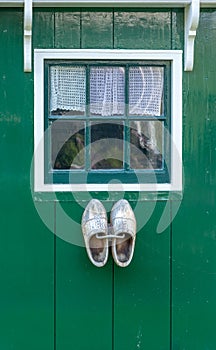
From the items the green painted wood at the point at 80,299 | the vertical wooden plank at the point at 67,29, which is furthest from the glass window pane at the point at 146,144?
the vertical wooden plank at the point at 67,29

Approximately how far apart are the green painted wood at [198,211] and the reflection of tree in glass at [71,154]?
0.50 m

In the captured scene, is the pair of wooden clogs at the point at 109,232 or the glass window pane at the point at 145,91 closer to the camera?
the pair of wooden clogs at the point at 109,232

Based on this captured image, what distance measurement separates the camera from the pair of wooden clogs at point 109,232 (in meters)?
2.43

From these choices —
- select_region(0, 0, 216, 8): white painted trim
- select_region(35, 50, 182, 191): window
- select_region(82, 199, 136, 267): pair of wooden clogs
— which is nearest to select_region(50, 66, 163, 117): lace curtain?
select_region(35, 50, 182, 191): window

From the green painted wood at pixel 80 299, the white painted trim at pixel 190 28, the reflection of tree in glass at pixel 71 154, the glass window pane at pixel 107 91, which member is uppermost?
the white painted trim at pixel 190 28

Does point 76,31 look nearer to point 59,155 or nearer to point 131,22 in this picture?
point 131,22

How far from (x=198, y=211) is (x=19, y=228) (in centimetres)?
86

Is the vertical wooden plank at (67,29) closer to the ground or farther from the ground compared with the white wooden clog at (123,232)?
farther from the ground

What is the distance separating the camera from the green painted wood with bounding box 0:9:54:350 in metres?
2.53

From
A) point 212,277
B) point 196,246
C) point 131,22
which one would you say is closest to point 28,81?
point 131,22

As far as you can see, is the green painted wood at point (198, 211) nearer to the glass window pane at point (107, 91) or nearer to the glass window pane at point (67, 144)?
the glass window pane at point (107, 91)

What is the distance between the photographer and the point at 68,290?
8.43 ft

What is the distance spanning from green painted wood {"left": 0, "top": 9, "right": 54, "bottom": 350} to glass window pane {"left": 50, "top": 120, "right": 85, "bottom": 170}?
12cm

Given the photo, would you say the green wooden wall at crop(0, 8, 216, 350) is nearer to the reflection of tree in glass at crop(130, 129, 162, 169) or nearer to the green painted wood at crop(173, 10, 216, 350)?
the green painted wood at crop(173, 10, 216, 350)
